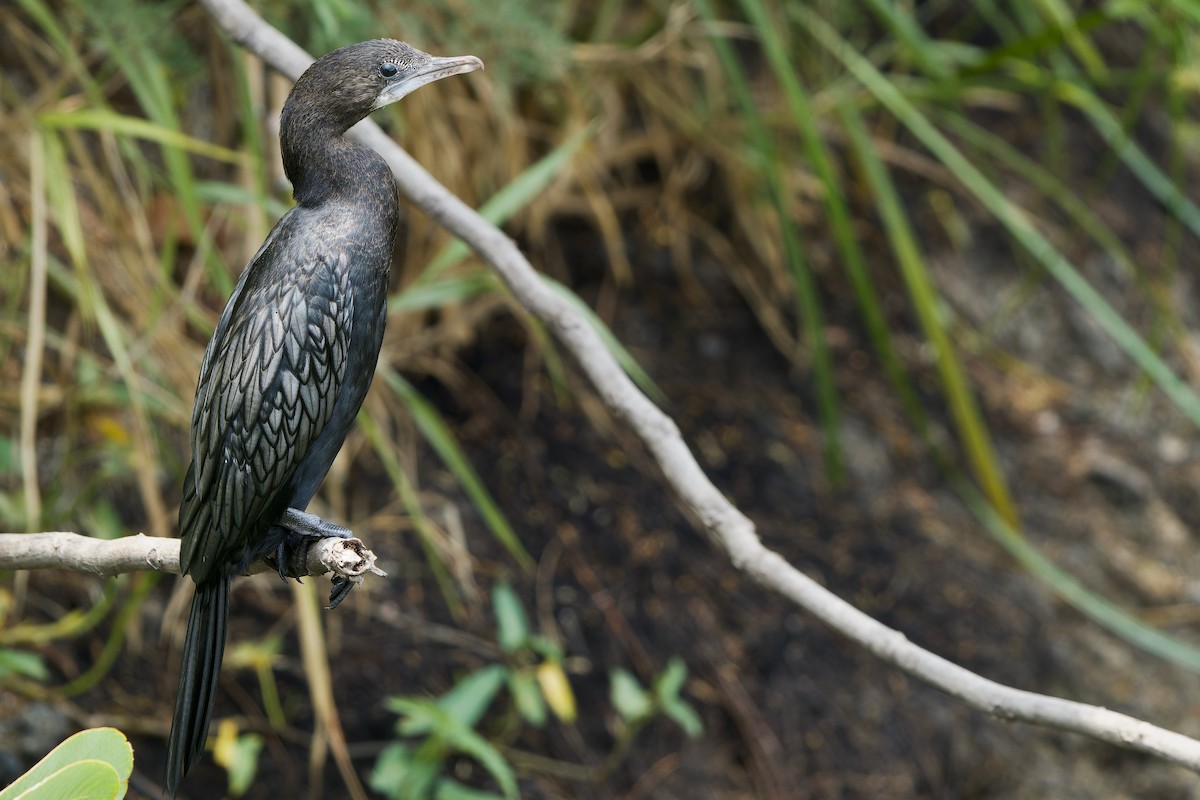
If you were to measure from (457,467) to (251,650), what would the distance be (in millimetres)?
578

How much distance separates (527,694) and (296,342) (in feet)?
4.10

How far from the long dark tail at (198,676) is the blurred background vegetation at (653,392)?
0.71 meters

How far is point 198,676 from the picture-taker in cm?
165

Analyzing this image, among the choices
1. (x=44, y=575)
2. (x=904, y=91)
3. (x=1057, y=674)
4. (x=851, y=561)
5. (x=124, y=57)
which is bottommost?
(x=1057, y=674)

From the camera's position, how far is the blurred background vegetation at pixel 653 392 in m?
2.59

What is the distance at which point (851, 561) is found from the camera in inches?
139

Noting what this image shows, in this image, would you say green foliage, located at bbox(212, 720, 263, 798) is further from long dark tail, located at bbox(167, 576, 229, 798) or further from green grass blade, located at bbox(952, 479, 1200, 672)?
green grass blade, located at bbox(952, 479, 1200, 672)

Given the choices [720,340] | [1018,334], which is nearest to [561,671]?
[720,340]

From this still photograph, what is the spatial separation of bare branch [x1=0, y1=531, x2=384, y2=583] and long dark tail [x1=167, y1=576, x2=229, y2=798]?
0.11 m

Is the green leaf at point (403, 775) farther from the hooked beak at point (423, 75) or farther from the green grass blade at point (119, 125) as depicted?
the hooked beak at point (423, 75)

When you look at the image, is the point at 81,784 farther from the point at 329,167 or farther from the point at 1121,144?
the point at 1121,144

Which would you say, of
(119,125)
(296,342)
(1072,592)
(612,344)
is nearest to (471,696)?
(612,344)

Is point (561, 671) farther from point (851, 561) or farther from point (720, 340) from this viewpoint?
point (720, 340)

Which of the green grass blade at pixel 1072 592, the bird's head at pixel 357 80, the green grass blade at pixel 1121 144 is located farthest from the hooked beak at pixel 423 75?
the green grass blade at pixel 1072 592
